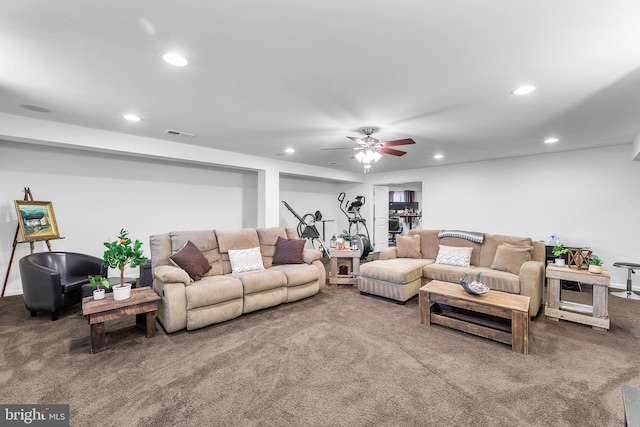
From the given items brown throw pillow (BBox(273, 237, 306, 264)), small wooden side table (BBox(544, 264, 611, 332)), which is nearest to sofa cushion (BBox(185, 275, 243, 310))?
brown throw pillow (BBox(273, 237, 306, 264))

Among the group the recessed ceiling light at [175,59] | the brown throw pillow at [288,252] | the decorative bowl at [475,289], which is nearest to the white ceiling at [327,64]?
the recessed ceiling light at [175,59]

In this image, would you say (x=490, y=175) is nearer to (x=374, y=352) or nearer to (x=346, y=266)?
(x=346, y=266)

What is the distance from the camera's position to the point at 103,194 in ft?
14.9

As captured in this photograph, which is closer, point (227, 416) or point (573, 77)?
point (227, 416)

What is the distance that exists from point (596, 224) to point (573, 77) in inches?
156

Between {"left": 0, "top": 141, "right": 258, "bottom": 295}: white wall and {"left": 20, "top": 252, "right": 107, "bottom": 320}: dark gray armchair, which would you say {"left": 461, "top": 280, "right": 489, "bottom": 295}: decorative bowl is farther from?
{"left": 0, "top": 141, "right": 258, "bottom": 295}: white wall

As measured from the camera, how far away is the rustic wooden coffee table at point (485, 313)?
251 centimetres

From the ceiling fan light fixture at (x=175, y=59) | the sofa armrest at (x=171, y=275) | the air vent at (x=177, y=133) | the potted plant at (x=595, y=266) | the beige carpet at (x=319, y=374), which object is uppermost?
the air vent at (x=177, y=133)

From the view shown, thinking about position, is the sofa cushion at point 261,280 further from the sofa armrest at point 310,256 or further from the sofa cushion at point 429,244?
the sofa cushion at point 429,244

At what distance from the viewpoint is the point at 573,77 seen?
2.23 metres

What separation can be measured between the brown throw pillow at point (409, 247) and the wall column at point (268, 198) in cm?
261

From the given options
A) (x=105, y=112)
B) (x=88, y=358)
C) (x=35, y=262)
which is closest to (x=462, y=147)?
(x=105, y=112)

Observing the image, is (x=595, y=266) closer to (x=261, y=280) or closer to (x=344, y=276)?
(x=344, y=276)

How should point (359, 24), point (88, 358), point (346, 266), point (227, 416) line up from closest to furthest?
point (359, 24) → point (227, 416) → point (88, 358) → point (346, 266)
